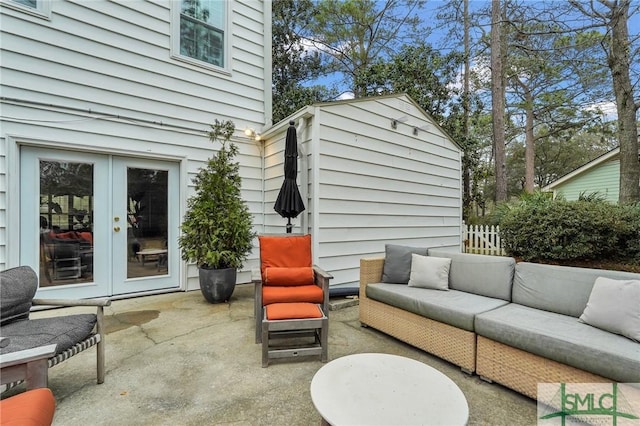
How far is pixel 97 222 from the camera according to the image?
416 cm

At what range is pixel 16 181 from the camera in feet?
11.9

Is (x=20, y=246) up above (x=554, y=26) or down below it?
below

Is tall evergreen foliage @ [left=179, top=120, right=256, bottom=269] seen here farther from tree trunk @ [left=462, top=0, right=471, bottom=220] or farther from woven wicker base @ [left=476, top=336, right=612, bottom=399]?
tree trunk @ [left=462, top=0, right=471, bottom=220]

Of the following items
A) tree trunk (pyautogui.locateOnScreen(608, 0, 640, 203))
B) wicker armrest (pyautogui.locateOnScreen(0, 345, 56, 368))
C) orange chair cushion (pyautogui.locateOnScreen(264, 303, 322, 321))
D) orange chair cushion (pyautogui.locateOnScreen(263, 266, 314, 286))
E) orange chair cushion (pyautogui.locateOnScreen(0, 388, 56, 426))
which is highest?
tree trunk (pyautogui.locateOnScreen(608, 0, 640, 203))

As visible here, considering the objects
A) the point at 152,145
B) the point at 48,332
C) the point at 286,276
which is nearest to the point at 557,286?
the point at 286,276

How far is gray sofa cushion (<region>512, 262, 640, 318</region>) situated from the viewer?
2.25m

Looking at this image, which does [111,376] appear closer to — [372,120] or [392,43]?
[372,120]

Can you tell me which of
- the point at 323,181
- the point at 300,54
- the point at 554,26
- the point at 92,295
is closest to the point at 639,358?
the point at 323,181

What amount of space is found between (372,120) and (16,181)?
4.82m

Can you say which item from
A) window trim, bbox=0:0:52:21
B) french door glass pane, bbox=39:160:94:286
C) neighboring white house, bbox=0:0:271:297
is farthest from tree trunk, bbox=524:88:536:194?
window trim, bbox=0:0:52:21

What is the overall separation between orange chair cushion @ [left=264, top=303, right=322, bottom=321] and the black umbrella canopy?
1599mm

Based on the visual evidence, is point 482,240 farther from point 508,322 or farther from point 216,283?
point 216,283

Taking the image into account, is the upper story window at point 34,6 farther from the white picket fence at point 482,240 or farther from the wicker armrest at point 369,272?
the white picket fence at point 482,240

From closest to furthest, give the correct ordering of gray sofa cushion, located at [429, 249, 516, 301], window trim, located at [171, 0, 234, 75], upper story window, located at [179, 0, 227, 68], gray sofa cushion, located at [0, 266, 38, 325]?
1. gray sofa cushion, located at [0, 266, 38, 325]
2. gray sofa cushion, located at [429, 249, 516, 301]
3. window trim, located at [171, 0, 234, 75]
4. upper story window, located at [179, 0, 227, 68]
